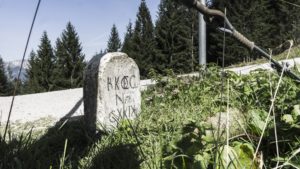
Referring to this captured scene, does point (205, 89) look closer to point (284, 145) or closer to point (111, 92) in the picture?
point (111, 92)

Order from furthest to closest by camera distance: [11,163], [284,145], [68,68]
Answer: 1. [68,68]
2. [11,163]
3. [284,145]

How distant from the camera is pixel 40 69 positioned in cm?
4481

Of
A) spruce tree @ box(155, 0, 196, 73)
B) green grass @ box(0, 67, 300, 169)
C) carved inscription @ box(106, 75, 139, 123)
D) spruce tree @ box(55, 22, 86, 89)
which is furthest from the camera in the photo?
spruce tree @ box(55, 22, 86, 89)

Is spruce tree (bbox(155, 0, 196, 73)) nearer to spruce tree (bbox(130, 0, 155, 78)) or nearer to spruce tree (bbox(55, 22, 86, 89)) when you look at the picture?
spruce tree (bbox(130, 0, 155, 78))

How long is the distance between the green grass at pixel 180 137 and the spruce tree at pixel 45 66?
3911cm

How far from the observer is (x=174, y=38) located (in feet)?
145

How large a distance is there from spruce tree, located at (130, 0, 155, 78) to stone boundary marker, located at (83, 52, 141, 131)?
36701mm

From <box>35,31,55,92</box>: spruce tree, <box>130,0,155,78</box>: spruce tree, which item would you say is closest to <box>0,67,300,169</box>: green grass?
<box>130,0,155,78</box>: spruce tree

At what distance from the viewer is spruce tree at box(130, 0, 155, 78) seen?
4372 centimetres

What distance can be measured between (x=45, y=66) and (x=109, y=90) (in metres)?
41.9

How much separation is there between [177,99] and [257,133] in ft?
13.2

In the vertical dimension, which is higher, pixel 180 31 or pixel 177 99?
pixel 180 31

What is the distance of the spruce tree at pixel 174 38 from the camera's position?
142 ft

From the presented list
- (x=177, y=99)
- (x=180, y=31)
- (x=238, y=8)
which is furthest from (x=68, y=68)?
(x=177, y=99)
